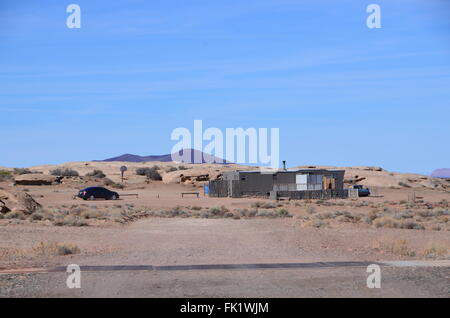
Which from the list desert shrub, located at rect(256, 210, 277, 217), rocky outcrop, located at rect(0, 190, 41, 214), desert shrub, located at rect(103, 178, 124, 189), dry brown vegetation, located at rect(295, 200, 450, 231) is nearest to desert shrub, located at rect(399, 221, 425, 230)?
dry brown vegetation, located at rect(295, 200, 450, 231)

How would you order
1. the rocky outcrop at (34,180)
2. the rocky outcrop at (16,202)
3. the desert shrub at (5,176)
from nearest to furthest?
the rocky outcrop at (16,202), the rocky outcrop at (34,180), the desert shrub at (5,176)

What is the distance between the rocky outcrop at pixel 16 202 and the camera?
114ft

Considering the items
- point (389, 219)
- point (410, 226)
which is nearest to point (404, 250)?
point (410, 226)

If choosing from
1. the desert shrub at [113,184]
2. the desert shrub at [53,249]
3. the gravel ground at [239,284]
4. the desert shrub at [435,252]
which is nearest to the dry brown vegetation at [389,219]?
the desert shrub at [435,252]

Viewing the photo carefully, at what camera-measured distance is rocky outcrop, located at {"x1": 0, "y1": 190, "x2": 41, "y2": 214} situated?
34625 millimetres

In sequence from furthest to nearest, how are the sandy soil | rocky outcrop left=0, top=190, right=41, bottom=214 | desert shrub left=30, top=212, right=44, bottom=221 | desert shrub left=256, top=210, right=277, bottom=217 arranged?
desert shrub left=256, top=210, right=277, bottom=217, rocky outcrop left=0, top=190, right=41, bottom=214, desert shrub left=30, top=212, right=44, bottom=221, the sandy soil

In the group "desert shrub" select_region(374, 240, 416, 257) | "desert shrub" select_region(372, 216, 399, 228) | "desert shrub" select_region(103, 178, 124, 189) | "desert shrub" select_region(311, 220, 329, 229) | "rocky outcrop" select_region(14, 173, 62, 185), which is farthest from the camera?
"desert shrub" select_region(103, 178, 124, 189)

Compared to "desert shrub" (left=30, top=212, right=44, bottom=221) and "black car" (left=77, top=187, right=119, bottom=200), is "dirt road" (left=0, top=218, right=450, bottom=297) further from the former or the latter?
"black car" (left=77, top=187, right=119, bottom=200)

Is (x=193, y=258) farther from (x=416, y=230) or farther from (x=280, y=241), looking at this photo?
(x=416, y=230)

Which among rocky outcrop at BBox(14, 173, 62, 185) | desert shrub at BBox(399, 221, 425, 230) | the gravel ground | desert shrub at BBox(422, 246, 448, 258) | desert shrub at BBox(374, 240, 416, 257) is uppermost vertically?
rocky outcrop at BBox(14, 173, 62, 185)

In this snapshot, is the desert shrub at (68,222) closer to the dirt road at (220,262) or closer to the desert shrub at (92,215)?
the dirt road at (220,262)

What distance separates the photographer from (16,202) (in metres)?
35.8

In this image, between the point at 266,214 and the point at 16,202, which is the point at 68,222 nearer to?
the point at 16,202

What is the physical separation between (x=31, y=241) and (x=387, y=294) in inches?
590
